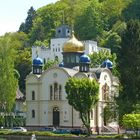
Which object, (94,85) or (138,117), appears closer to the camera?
(138,117)

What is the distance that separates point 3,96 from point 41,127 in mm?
6587

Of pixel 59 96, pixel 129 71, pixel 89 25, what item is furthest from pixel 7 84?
pixel 89 25

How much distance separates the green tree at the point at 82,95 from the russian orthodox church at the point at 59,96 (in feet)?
32.1

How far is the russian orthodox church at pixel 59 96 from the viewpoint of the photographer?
3546 inches

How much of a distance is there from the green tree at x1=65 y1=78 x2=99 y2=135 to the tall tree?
11.5ft

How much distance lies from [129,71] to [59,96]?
17.4 m

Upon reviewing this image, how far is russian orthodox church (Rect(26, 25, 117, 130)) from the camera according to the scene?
9006 centimetres

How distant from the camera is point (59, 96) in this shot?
9100 centimetres

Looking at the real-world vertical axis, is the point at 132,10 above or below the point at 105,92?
above

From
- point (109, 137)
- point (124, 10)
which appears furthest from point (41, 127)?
point (124, 10)

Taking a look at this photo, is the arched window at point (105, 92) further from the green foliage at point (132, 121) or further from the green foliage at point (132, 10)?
the green foliage at point (132, 10)

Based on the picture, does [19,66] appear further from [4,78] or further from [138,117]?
[138,117]

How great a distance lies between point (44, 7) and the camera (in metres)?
186

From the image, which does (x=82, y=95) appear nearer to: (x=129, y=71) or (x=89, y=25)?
(x=129, y=71)
